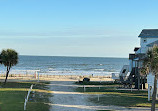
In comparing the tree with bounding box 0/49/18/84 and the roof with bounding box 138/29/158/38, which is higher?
the roof with bounding box 138/29/158/38

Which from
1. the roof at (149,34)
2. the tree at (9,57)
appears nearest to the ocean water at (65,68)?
the tree at (9,57)

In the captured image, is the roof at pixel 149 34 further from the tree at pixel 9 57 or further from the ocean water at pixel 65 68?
the ocean water at pixel 65 68

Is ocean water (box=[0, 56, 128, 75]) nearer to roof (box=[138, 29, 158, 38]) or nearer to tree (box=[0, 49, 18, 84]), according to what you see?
tree (box=[0, 49, 18, 84])

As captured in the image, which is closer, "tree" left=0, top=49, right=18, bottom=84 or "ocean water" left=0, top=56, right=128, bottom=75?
"tree" left=0, top=49, right=18, bottom=84

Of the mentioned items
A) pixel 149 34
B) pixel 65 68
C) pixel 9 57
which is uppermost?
pixel 149 34

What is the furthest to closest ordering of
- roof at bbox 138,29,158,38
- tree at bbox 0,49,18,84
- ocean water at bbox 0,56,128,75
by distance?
→ ocean water at bbox 0,56,128,75
roof at bbox 138,29,158,38
tree at bbox 0,49,18,84

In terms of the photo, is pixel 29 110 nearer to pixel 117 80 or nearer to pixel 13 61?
pixel 13 61

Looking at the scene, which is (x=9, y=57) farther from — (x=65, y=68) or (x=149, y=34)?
(x=65, y=68)

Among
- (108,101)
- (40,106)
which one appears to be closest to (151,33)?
(108,101)

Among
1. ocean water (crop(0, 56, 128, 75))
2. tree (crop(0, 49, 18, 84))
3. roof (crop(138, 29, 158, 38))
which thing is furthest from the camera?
ocean water (crop(0, 56, 128, 75))

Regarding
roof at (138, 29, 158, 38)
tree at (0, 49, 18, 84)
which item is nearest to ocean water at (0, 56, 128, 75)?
tree at (0, 49, 18, 84)

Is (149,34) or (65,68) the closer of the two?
(149,34)

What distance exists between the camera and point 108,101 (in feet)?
71.0

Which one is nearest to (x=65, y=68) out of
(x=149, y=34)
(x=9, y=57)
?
(x=149, y=34)
